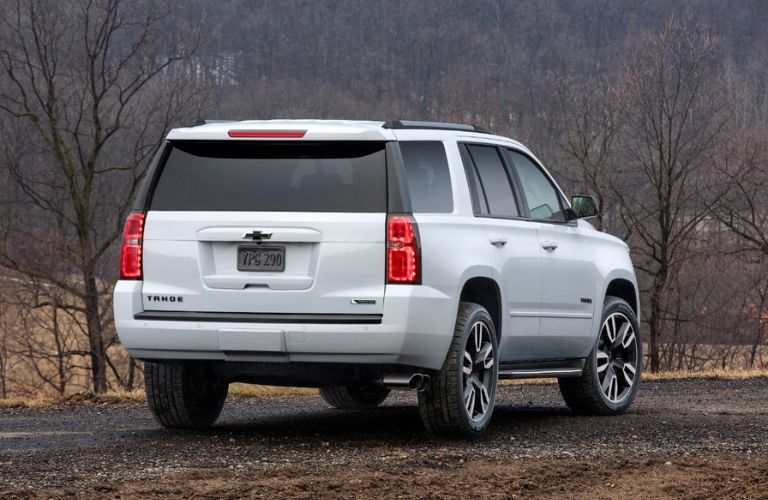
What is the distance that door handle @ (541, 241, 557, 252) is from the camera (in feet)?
29.7

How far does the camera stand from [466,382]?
26.3 feet

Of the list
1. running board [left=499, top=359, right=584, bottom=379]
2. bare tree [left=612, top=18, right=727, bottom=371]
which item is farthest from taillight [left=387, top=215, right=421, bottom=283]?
bare tree [left=612, top=18, right=727, bottom=371]

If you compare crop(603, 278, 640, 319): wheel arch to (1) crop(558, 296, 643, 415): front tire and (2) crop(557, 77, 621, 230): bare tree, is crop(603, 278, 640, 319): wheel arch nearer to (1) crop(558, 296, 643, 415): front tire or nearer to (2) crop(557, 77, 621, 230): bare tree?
(1) crop(558, 296, 643, 415): front tire

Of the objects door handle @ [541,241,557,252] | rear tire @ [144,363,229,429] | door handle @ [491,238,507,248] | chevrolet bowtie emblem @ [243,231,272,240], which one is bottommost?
rear tire @ [144,363,229,429]

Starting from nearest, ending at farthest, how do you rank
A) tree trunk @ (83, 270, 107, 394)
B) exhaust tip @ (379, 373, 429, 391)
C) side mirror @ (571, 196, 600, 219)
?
exhaust tip @ (379, 373, 429, 391) → side mirror @ (571, 196, 600, 219) → tree trunk @ (83, 270, 107, 394)

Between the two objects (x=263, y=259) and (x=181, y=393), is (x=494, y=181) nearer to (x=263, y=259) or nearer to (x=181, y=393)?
(x=263, y=259)

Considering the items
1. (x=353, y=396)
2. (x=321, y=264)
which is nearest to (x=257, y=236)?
(x=321, y=264)

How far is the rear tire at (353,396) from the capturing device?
10602mm

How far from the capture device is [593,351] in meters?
9.92

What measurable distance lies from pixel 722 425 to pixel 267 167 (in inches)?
154

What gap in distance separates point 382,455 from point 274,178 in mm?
1780

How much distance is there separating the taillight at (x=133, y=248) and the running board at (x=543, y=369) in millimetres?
2650

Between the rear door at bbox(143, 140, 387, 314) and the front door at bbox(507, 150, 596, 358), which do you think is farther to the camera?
the front door at bbox(507, 150, 596, 358)

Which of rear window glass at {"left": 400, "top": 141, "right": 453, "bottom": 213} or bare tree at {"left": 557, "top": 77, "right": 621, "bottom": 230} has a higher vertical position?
bare tree at {"left": 557, "top": 77, "right": 621, "bottom": 230}
